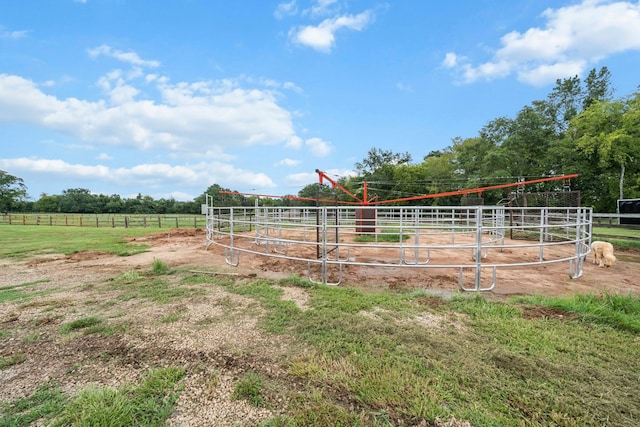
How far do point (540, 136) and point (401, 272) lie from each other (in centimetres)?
2741

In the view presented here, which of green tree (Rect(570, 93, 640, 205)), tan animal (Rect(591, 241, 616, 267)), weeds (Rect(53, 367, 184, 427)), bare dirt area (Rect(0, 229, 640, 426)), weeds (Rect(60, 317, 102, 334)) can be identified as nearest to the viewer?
weeds (Rect(53, 367, 184, 427))

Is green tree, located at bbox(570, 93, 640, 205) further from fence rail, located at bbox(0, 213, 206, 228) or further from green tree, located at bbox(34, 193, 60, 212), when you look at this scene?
green tree, located at bbox(34, 193, 60, 212)

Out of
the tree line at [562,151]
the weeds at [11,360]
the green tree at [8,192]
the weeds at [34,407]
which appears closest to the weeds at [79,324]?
the weeds at [11,360]

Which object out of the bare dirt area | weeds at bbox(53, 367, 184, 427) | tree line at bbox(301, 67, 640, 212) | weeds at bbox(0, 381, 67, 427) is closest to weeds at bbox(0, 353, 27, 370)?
the bare dirt area

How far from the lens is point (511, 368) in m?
2.15

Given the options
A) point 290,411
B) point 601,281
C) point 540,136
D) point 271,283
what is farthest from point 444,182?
point 290,411

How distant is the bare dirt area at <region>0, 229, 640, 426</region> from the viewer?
6.75ft

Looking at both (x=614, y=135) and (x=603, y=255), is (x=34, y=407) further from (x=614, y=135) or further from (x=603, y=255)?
(x=614, y=135)

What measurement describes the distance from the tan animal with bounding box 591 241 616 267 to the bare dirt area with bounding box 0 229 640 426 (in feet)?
0.55

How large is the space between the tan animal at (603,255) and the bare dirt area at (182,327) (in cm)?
17

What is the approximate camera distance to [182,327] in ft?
9.77

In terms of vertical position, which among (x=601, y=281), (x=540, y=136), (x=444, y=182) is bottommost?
(x=601, y=281)

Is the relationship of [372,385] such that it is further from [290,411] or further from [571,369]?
[571,369]

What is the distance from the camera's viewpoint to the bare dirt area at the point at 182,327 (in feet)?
6.75
